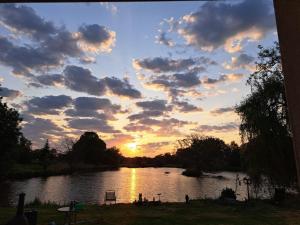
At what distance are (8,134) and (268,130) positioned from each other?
65.8ft

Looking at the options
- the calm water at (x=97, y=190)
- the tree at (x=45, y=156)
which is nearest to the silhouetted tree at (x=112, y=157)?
the tree at (x=45, y=156)

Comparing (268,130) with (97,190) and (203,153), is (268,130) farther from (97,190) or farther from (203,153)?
(203,153)

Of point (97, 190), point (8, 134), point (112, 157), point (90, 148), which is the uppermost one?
point (90, 148)

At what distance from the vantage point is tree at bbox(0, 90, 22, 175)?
2461 cm

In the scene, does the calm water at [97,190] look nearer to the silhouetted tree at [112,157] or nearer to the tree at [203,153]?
the tree at [203,153]

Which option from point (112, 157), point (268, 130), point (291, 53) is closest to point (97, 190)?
point (268, 130)

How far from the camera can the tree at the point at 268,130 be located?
16.5m

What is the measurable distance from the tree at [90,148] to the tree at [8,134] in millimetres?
56647

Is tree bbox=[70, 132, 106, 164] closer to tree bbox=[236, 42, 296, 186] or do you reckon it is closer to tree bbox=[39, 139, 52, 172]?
tree bbox=[39, 139, 52, 172]

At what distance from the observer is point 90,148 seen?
91.1 m

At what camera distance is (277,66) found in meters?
18.2

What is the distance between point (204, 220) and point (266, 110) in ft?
29.7

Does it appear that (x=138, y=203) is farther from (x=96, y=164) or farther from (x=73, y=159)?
(x=96, y=164)

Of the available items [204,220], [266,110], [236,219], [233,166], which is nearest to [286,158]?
[266,110]
